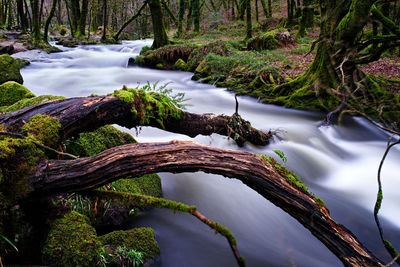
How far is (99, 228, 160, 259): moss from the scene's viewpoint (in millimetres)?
2566

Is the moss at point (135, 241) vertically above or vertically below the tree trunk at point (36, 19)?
below

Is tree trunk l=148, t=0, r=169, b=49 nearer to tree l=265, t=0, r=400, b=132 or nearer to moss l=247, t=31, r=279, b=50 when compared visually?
moss l=247, t=31, r=279, b=50

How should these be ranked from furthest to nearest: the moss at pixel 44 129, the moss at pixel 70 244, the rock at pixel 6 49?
the rock at pixel 6 49 → the moss at pixel 44 129 → the moss at pixel 70 244

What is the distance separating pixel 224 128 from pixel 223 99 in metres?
4.44

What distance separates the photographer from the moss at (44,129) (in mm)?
2260

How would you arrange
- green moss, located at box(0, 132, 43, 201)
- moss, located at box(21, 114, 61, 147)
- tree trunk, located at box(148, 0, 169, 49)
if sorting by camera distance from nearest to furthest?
green moss, located at box(0, 132, 43, 201) → moss, located at box(21, 114, 61, 147) → tree trunk, located at box(148, 0, 169, 49)

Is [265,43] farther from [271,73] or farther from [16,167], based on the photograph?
[16,167]

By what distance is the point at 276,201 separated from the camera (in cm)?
235

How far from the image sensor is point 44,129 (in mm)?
2338

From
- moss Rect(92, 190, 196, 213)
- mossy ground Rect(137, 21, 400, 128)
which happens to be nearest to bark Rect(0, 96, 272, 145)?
moss Rect(92, 190, 196, 213)

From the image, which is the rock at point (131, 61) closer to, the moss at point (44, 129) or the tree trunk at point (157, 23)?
the tree trunk at point (157, 23)

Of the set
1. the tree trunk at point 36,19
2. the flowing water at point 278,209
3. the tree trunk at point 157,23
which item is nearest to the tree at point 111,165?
the flowing water at point 278,209

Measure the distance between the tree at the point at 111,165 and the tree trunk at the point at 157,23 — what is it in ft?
41.0

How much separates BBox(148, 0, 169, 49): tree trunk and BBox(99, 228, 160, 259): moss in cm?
1360
